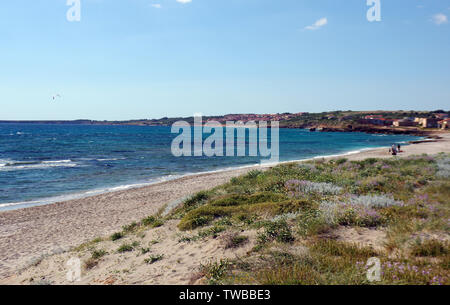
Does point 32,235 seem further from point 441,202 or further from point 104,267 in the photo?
A: point 441,202

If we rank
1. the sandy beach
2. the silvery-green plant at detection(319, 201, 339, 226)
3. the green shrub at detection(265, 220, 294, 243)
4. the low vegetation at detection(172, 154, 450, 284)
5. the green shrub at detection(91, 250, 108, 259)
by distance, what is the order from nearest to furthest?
the low vegetation at detection(172, 154, 450, 284) → the green shrub at detection(265, 220, 294, 243) → the silvery-green plant at detection(319, 201, 339, 226) → the green shrub at detection(91, 250, 108, 259) → the sandy beach

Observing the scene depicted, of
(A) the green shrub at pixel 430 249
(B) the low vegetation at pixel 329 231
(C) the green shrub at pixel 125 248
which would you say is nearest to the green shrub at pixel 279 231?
(B) the low vegetation at pixel 329 231

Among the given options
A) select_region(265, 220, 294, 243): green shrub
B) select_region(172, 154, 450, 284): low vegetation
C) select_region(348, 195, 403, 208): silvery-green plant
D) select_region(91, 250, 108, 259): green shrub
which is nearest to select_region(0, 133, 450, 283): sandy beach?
select_region(265, 220, 294, 243): green shrub

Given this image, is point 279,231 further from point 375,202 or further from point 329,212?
point 375,202

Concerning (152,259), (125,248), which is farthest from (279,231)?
(125,248)

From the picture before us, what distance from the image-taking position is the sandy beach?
10275mm

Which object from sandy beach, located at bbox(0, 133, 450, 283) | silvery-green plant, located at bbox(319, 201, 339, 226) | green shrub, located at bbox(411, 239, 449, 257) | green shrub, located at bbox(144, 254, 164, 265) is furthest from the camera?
sandy beach, located at bbox(0, 133, 450, 283)

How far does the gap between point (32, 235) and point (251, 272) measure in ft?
37.3

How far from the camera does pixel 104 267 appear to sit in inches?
268

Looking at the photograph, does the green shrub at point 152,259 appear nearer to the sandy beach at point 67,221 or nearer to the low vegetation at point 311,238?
the low vegetation at point 311,238

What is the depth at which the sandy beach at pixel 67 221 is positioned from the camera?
1027 cm

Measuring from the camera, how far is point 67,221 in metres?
14.1

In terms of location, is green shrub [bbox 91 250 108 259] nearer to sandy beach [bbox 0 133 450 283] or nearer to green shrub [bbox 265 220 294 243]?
sandy beach [bbox 0 133 450 283]
